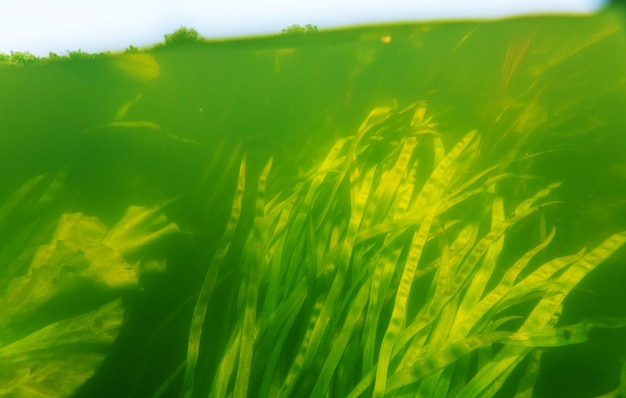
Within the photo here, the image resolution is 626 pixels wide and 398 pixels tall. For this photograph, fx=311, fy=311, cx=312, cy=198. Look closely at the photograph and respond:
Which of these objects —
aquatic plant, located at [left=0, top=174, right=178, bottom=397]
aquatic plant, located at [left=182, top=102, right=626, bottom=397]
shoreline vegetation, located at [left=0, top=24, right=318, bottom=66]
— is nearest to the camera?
aquatic plant, located at [left=182, top=102, right=626, bottom=397]

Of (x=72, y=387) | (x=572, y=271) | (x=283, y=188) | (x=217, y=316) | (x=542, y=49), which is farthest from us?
(x=542, y=49)

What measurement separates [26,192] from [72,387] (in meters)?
0.93

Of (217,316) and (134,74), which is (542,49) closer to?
(217,316)

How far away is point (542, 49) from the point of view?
197cm

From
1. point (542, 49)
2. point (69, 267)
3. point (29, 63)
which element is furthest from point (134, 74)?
point (542, 49)

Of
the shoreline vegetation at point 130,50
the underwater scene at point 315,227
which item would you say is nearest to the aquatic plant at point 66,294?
the underwater scene at point 315,227

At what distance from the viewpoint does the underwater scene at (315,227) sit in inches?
36.7

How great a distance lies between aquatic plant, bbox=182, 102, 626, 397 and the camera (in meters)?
0.87

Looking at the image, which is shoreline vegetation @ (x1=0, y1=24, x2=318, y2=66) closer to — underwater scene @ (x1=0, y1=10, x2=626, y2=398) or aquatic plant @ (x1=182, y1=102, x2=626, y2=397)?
underwater scene @ (x1=0, y1=10, x2=626, y2=398)

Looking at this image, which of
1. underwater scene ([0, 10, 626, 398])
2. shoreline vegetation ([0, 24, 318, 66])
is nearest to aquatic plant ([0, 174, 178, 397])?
underwater scene ([0, 10, 626, 398])

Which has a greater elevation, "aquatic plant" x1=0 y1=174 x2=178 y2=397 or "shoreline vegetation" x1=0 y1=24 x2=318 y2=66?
"shoreline vegetation" x1=0 y1=24 x2=318 y2=66

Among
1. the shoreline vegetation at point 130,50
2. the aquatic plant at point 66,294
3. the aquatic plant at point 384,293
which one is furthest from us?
the shoreline vegetation at point 130,50

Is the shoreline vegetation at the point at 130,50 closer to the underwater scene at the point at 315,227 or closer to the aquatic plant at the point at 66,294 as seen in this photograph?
the underwater scene at the point at 315,227

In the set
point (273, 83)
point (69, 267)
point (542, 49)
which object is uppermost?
point (542, 49)
